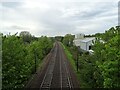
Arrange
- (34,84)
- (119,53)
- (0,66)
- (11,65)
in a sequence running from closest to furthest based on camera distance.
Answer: (119,53)
(0,66)
(11,65)
(34,84)

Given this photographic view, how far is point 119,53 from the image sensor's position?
20312mm

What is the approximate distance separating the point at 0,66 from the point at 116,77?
961 centimetres

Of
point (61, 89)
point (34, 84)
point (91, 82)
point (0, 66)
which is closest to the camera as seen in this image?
point (0, 66)

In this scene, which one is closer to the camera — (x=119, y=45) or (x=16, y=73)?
(x=119, y=45)

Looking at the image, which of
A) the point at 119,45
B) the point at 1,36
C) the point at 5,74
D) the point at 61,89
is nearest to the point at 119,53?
the point at 119,45

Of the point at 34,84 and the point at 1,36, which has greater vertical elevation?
the point at 1,36

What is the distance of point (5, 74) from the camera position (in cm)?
2280

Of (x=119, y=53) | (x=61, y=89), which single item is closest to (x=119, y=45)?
(x=119, y=53)

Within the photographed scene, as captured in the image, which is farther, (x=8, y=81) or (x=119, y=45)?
(x=8, y=81)

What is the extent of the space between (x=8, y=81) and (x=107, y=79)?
877 centimetres

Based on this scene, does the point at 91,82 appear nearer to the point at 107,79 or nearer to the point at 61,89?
the point at 61,89

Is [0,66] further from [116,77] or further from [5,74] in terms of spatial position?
[116,77]

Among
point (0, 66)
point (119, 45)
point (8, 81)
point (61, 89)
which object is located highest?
point (119, 45)

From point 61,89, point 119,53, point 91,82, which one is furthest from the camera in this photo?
point 61,89
